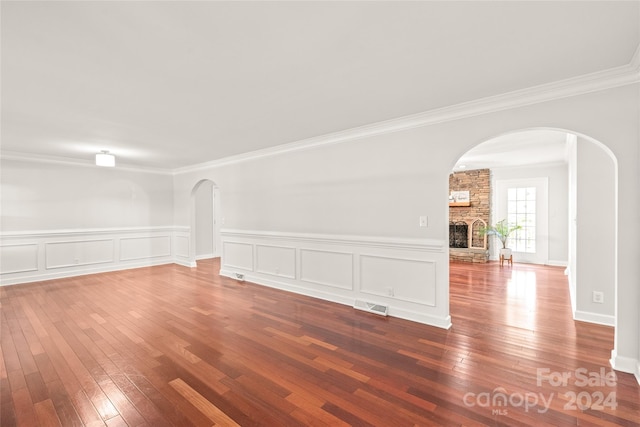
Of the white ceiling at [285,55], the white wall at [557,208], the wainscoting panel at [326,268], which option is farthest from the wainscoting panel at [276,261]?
the white wall at [557,208]

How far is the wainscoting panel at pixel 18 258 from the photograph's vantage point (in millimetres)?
5559

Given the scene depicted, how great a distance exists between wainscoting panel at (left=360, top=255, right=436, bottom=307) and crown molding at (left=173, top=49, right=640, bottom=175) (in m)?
1.73

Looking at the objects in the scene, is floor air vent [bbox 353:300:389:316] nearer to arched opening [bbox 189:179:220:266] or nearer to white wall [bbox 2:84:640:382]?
white wall [bbox 2:84:640:382]

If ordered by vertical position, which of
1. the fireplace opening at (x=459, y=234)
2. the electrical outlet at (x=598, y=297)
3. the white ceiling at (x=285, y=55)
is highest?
the white ceiling at (x=285, y=55)

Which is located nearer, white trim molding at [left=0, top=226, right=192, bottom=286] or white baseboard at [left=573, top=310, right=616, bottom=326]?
white baseboard at [left=573, top=310, right=616, bottom=326]

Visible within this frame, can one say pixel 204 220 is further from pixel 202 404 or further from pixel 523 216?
pixel 523 216

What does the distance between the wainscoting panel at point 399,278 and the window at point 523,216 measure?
574 cm

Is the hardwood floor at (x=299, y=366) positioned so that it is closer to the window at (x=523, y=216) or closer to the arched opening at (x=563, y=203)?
the arched opening at (x=563, y=203)

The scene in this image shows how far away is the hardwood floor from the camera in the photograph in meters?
2.02

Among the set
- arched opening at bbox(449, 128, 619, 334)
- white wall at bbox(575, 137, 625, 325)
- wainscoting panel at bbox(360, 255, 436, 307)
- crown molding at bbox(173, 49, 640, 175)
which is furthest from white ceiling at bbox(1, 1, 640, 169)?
wainscoting panel at bbox(360, 255, 436, 307)

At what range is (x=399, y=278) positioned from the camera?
3818 millimetres

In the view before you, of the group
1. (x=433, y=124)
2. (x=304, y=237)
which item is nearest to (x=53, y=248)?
(x=304, y=237)

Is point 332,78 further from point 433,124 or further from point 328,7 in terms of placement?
point 433,124

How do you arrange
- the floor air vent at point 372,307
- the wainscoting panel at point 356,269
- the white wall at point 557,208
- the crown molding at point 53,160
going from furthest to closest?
the white wall at point 557,208 → the crown molding at point 53,160 → the floor air vent at point 372,307 → the wainscoting panel at point 356,269
